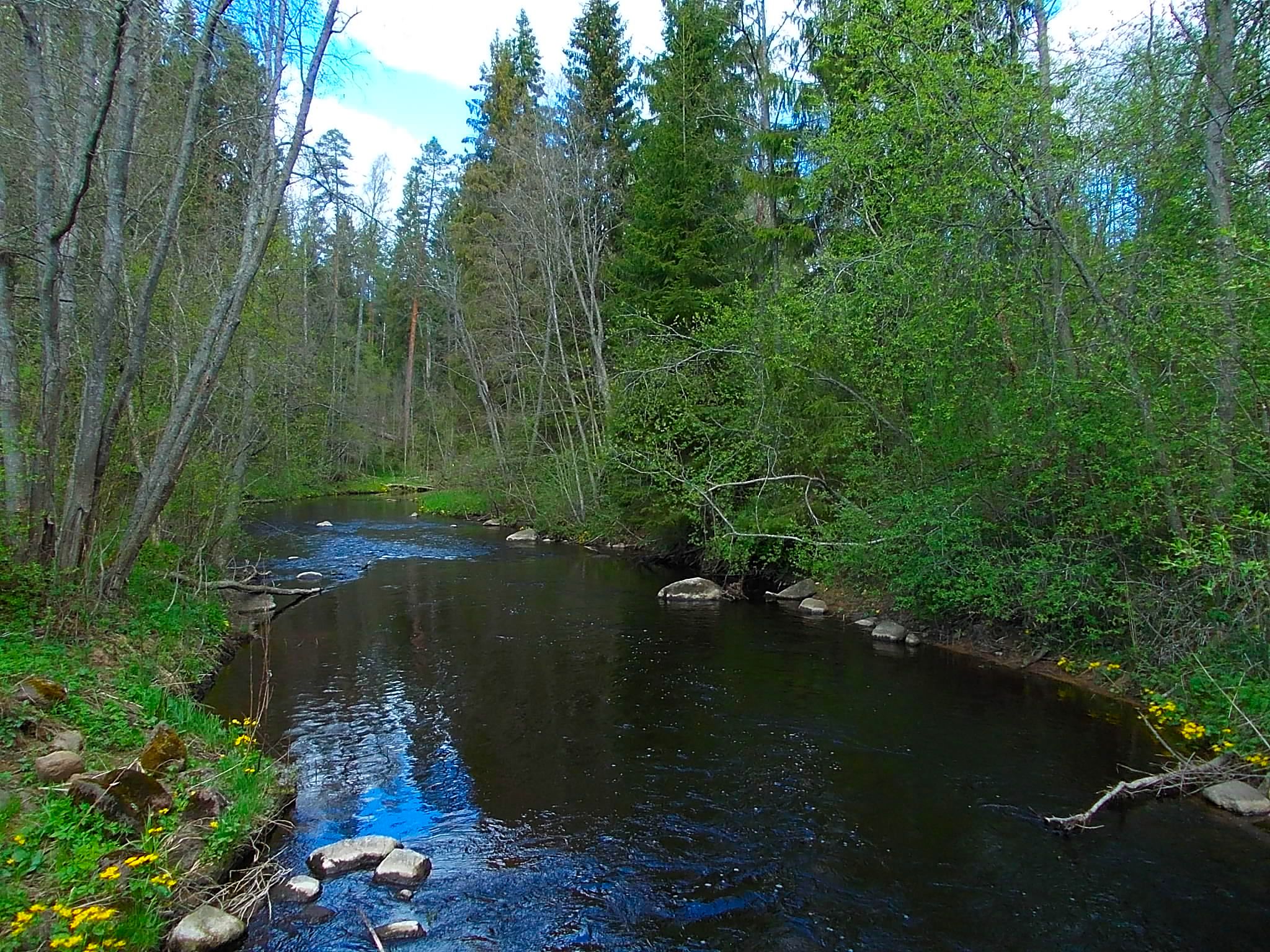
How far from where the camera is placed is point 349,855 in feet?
18.1

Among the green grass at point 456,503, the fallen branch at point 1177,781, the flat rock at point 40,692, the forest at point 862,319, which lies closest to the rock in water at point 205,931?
the flat rock at point 40,692

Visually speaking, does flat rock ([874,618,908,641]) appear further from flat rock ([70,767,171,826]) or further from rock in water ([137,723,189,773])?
flat rock ([70,767,171,826])

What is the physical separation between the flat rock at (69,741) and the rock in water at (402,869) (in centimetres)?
232

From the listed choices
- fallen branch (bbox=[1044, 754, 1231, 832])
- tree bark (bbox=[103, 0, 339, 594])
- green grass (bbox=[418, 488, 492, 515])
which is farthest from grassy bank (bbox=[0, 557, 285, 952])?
green grass (bbox=[418, 488, 492, 515])

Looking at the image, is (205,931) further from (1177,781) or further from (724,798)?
(1177,781)

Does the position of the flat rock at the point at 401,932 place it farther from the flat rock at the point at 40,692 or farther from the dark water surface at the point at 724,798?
the flat rock at the point at 40,692

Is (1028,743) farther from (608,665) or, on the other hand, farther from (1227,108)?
(1227,108)

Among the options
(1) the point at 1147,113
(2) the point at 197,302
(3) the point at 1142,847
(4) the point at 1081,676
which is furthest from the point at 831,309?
(2) the point at 197,302

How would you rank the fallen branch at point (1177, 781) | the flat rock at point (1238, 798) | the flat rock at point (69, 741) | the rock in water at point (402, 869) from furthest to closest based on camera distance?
the fallen branch at point (1177, 781)
the flat rock at point (1238, 798)
the flat rock at point (69, 741)
the rock in water at point (402, 869)

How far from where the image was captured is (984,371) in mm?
10508

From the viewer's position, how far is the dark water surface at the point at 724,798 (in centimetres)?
497

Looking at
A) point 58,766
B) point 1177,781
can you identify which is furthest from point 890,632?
point 58,766

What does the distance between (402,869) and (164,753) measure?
2.10 metres

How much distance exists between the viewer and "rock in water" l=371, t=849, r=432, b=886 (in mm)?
5305
